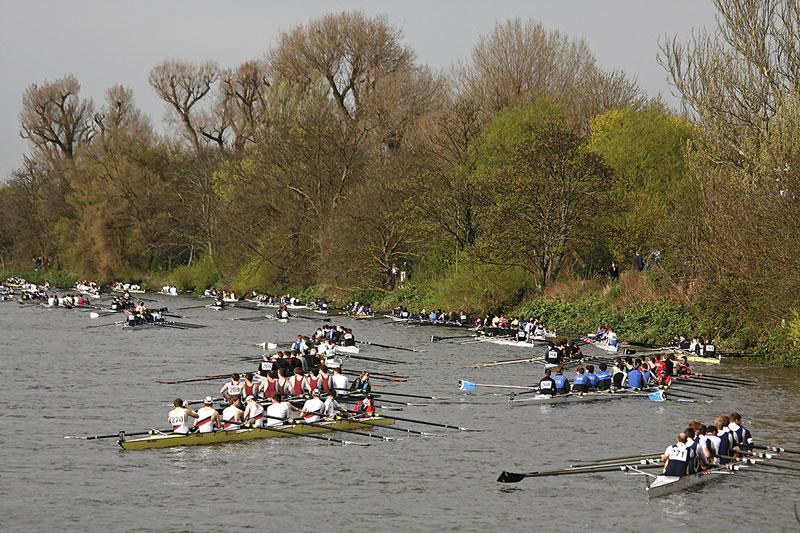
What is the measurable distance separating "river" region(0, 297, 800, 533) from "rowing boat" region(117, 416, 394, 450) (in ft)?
0.72

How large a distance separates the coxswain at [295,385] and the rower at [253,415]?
10.1ft

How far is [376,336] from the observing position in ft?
173

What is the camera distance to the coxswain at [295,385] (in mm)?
30156

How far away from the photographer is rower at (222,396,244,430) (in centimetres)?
2639

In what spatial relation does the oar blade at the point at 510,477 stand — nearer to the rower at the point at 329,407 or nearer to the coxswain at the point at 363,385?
the rower at the point at 329,407

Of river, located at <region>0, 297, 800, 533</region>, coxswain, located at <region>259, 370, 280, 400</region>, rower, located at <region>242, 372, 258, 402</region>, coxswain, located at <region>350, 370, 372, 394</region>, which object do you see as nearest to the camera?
river, located at <region>0, 297, 800, 533</region>

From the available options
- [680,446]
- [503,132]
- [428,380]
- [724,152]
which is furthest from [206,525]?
[503,132]

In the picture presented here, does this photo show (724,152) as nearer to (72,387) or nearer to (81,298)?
(72,387)

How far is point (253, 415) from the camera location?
2680 cm

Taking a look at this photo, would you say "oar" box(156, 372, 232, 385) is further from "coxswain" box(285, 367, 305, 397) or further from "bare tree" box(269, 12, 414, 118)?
"bare tree" box(269, 12, 414, 118)

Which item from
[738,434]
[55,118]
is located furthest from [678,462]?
[55,118]

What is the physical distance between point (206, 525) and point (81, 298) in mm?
56612

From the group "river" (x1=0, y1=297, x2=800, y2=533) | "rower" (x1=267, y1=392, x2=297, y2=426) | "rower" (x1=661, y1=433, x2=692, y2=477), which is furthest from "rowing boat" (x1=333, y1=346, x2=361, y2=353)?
"rower" (x1=661, y1=433, x2=692, y2=477)

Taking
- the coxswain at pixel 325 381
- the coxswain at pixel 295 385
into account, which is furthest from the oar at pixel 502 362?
the coxswain at pixel 295 385
